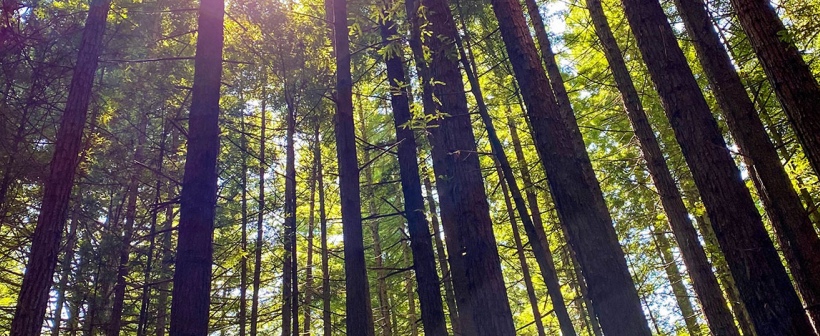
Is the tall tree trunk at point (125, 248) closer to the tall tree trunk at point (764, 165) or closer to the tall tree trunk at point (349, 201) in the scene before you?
the tall tree trunk at point (349, 201)

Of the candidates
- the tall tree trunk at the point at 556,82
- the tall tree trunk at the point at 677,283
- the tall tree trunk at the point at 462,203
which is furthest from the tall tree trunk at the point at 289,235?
the tall tree trunk at the point at 677,283

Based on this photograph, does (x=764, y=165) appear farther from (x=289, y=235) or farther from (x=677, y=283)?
(x=677, y=283)

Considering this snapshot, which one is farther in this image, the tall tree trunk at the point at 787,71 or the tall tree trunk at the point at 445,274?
the tall tree trunk at the point at 445,274

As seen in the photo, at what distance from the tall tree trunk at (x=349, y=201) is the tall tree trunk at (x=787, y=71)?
13.1 ft

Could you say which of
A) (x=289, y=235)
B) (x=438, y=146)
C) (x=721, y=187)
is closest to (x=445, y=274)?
(x=289, y=235)

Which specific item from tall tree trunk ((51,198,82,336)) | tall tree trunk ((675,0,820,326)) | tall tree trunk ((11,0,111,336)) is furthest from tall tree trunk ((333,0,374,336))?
tall tree trunk ((51,198,82,336))

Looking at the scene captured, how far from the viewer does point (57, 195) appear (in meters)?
6.22

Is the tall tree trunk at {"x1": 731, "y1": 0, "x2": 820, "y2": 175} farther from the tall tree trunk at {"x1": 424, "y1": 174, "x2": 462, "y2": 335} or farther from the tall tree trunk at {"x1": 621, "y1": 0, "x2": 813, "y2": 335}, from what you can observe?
the tall tree trunk at {"x1": 424, "y1": 174, "x2": 462, "y2": 335}

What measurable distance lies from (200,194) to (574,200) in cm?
390

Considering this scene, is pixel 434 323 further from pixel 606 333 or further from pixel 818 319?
pixel 818 319

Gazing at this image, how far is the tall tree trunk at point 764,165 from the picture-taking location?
543cm

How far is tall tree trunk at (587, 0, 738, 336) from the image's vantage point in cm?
747

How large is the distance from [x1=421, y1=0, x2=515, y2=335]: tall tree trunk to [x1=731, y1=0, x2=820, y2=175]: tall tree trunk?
2901 millimetres

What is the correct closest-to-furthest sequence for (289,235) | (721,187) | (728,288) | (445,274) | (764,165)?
1. (721,187)
2. (764,165)
3. (289,235)
4. (728,288)
5. (445,274)
